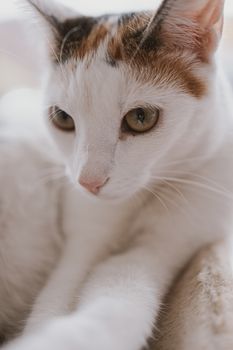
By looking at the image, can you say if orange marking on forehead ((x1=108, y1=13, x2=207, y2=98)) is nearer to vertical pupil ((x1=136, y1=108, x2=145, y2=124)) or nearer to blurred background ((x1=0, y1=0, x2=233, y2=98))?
vertical pupil ((x1=136, y1=108, x2=145, y2=124))

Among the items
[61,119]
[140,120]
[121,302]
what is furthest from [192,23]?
[121,302]

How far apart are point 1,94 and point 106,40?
0.50 m

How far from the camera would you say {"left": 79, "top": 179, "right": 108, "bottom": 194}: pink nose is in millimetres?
904

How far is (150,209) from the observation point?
3.69 ft

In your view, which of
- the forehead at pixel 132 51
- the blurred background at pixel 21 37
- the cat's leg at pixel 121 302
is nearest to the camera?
the cat's leg at pixel 121 302

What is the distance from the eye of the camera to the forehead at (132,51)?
95 cm

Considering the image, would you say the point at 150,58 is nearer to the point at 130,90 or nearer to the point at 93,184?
the point at 130,90

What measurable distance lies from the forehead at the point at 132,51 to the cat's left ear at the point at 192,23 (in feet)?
0.08

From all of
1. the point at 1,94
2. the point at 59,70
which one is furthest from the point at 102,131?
the point at 1,94

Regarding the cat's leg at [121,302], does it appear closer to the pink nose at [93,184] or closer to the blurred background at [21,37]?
the pink nose at [93,184]

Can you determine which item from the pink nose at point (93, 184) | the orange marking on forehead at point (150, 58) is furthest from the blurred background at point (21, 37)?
the pink nose at point (93, 184)

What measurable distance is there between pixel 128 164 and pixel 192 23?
0.28m

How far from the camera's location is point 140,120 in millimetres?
922

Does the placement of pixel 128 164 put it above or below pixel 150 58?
below
